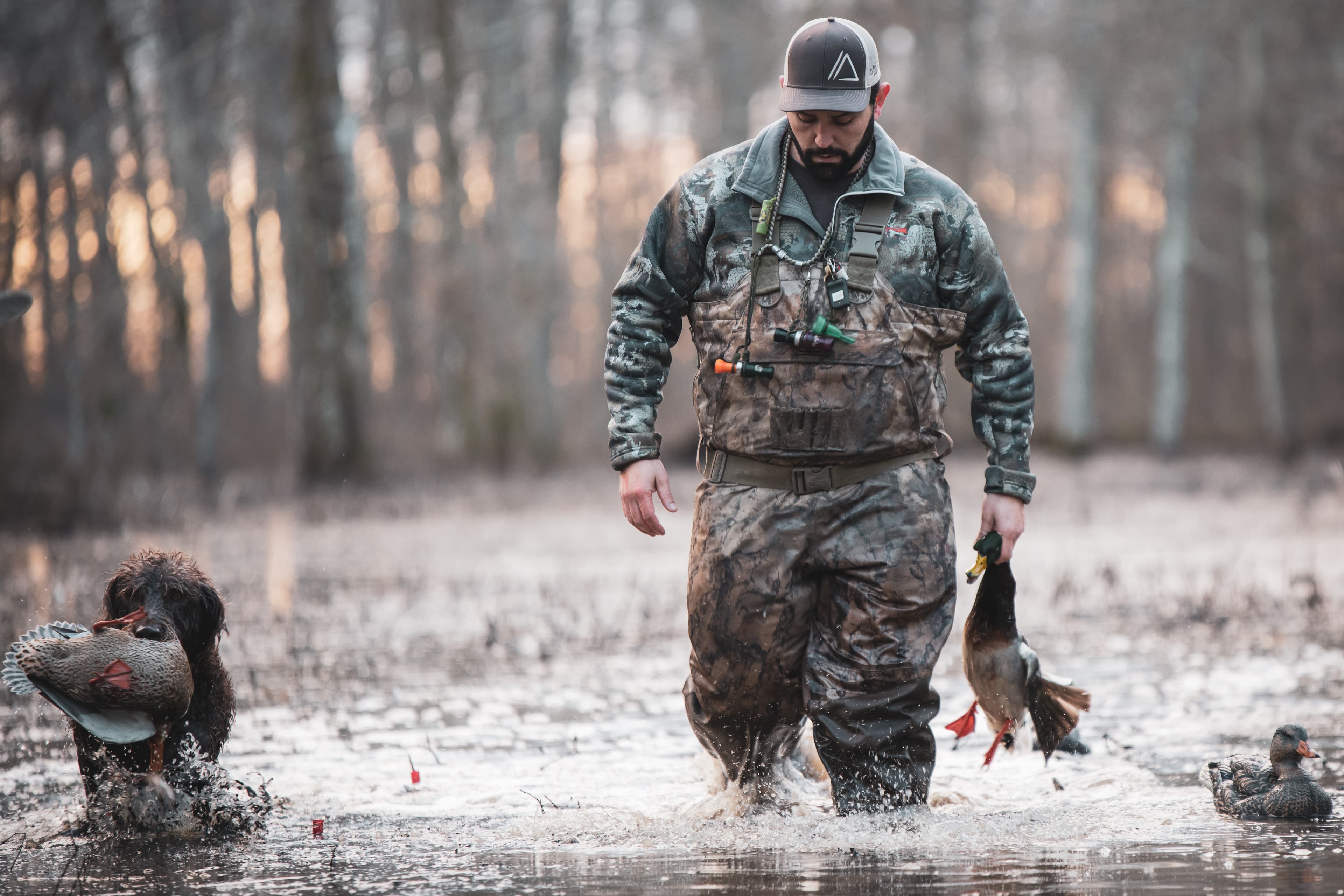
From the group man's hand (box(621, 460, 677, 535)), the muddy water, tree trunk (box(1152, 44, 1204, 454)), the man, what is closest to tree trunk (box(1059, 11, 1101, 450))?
tree trunk (box(1152, 44, 1204, 454))

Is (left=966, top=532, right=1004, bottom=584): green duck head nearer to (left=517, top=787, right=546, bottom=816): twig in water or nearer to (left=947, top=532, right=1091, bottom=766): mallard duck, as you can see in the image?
(left=947, top=532, right=1091, bottom=766): mallard duck

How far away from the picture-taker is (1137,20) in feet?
84.2

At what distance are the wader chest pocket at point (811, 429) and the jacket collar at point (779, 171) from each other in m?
0.64

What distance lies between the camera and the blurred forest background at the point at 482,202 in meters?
20.1

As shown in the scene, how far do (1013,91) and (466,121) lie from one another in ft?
39.6

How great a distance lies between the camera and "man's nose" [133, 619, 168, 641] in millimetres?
4414

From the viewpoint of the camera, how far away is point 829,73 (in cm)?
446

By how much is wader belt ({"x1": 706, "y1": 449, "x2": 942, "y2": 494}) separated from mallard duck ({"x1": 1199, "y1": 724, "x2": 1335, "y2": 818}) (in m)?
1.35

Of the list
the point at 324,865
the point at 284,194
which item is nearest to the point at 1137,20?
the point at 284,194

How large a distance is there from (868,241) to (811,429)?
584mm

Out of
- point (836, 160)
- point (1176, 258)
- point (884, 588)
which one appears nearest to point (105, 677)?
point (884, 588)

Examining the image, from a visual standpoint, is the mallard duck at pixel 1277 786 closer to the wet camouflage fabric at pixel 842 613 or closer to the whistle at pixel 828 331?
the wet camouflage fabric at pixel 842 613

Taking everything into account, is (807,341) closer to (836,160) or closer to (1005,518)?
(836,160)

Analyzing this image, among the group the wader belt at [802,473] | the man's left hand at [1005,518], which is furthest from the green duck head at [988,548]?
the wader belt at [802,473]
